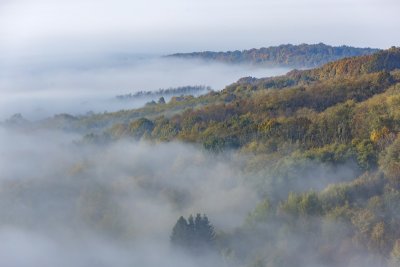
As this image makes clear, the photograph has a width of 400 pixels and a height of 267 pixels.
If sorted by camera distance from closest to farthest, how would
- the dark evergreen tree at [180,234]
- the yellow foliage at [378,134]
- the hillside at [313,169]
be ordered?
the hillside at [313,169] < the dark evergreen tree at [180,234] < the yellow foliage at [378,134]

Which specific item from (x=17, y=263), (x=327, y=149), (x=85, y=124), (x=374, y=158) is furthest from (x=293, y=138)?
(x=85, y=124)

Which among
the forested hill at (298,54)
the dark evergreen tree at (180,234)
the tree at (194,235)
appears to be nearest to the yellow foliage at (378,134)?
the tree at (194,235)

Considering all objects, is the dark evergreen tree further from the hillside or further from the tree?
the hillside

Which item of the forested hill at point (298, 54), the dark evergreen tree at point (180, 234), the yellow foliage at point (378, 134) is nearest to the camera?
the dark evergreen tree at point (180, 234)

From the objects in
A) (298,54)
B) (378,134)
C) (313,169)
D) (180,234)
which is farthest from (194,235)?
(298,54)

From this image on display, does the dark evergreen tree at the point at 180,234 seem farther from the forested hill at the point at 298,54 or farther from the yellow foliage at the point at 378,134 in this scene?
the forested hill at the point at 298,54

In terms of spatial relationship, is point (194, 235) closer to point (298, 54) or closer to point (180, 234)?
point (180, 234)

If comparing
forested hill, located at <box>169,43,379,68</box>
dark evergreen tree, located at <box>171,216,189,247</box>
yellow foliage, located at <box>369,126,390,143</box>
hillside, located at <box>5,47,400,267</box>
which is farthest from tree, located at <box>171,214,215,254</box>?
forested hill, located at <box>169,43,379,68</box>

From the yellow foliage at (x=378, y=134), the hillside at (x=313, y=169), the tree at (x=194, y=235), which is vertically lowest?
the tree at (x=194, y=235)
